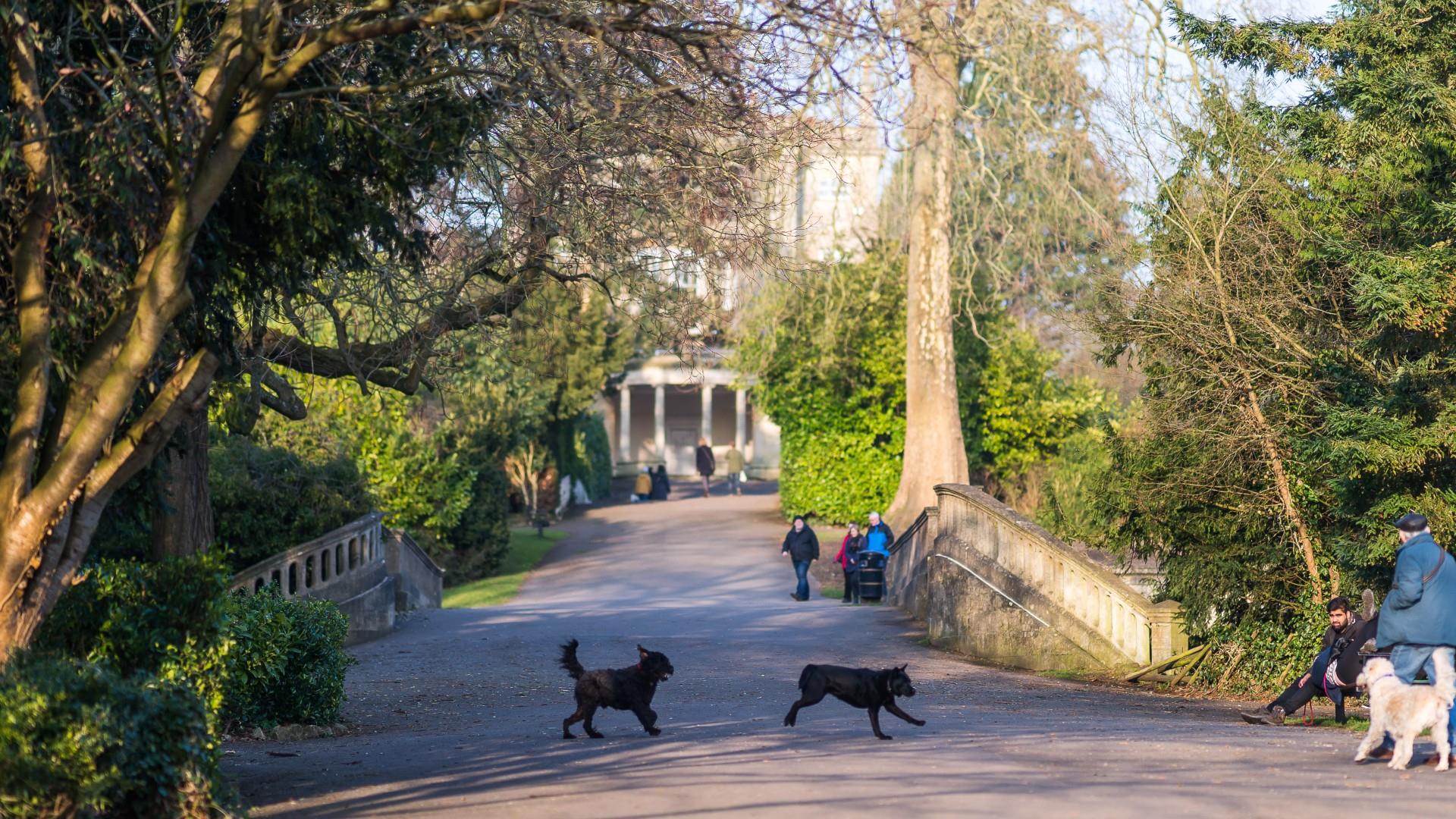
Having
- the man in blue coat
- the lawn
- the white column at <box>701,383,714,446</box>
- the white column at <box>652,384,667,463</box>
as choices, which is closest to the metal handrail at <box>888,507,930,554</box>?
the lawn

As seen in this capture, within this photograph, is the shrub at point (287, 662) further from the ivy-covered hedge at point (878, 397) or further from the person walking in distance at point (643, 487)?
the person walking in distance at point (643, 487)

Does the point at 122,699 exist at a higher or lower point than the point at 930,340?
lower

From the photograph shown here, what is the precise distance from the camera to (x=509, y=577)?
3488 cm

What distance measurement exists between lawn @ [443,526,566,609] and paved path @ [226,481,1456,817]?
900 centimetres

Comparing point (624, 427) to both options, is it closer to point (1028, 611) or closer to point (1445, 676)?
point (1028, 611)

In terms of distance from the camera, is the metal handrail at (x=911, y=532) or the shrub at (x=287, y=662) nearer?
the shrub at (x=287, y=662)

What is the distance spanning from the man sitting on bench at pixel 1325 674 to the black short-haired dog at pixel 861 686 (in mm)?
3875

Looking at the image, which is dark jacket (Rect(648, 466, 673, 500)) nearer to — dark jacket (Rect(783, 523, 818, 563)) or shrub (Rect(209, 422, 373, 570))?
dark jacket (Rect(783, 523, 818, 563))

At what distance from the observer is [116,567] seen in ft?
26.6

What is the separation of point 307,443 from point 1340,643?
20406mm

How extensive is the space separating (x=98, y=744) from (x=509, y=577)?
2881cm

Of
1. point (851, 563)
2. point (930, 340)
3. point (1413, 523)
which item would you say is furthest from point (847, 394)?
point (1413, 523)

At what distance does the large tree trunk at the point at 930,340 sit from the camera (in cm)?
3083

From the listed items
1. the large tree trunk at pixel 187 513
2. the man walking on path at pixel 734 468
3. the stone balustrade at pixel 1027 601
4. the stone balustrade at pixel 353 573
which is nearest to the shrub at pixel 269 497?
the stone balustrade at pixel 353 573
